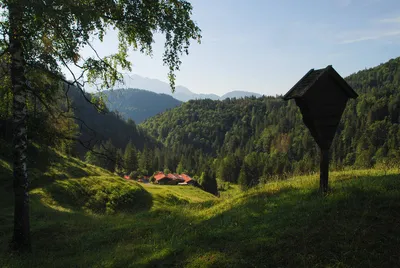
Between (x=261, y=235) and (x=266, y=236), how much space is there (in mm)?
178

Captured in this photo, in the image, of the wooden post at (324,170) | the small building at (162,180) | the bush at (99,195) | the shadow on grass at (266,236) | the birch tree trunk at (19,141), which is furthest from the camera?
the small building at (162,180)

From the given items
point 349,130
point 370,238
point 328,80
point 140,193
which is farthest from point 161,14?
point 349,130

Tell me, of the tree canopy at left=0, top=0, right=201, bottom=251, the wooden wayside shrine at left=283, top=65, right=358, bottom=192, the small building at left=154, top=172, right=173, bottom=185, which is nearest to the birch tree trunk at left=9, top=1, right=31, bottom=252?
the tree canopy at left=0, top=0, right=201, bottom=251

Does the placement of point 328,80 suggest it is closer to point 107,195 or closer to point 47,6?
point 47,6

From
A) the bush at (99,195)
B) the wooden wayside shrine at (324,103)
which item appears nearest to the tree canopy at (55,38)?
the wooden wayside shrine at (324,103)

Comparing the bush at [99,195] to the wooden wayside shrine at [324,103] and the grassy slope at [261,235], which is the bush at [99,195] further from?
the wooden wayside shrine at [324,103]

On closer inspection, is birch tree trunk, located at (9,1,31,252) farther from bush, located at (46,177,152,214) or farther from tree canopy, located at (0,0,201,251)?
bush, located at (46,177,152,214)

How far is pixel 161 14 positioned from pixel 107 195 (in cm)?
3119

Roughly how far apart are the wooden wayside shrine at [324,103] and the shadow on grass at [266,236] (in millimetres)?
1586

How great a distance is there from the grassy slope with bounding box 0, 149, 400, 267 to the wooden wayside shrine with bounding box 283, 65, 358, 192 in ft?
5.36

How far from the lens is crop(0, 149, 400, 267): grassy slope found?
658 cm

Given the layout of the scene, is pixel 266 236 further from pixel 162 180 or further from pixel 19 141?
pixel 162 180

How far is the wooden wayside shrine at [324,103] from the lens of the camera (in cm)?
961

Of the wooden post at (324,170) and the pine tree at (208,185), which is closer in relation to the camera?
the wooden post at (324,170)
